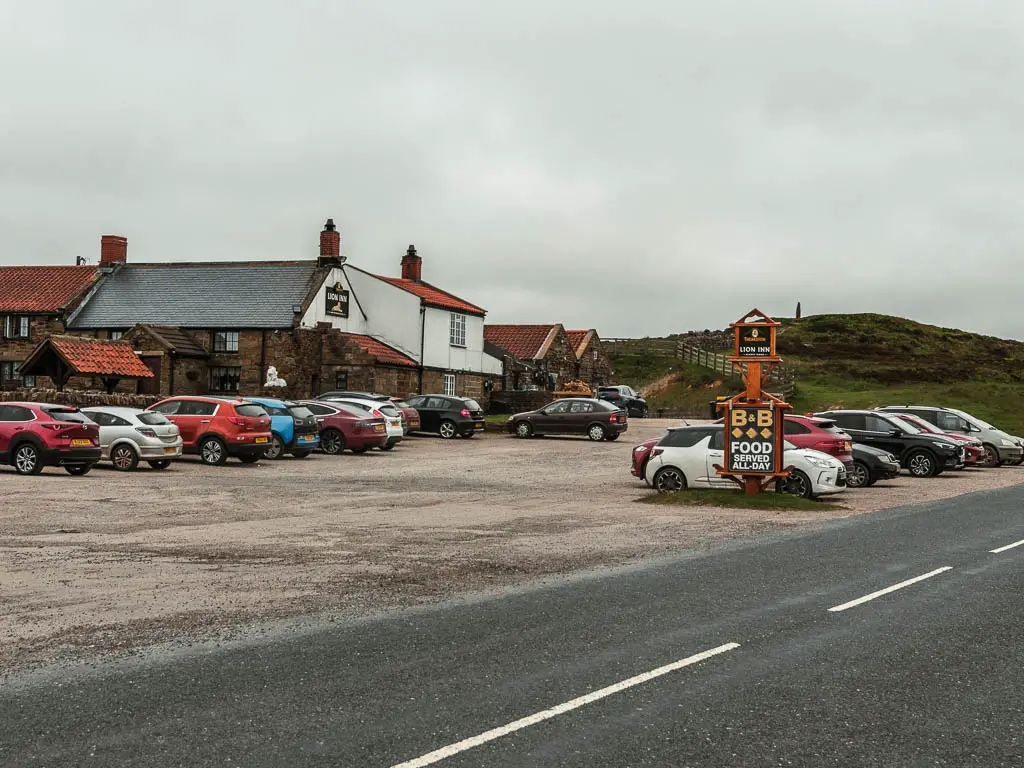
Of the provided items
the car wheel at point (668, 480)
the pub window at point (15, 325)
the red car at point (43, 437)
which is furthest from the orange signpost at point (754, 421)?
the pub window at point (15, 325)

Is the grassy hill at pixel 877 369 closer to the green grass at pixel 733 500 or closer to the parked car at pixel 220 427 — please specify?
the green grass at pixel 733 500

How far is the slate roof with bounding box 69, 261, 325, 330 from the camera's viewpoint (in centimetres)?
4678

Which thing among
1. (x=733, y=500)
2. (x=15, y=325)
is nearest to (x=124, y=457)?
(x=733, y=500)

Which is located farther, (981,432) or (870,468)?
(981,432)

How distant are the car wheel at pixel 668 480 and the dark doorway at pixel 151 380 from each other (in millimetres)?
27931

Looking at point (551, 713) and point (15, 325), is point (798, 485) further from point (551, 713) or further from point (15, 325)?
point (15, 325)

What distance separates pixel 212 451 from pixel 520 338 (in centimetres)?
3421

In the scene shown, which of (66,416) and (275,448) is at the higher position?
(66,416)

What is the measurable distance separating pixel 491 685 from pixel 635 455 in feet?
54.7

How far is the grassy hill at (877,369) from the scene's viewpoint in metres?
53.7

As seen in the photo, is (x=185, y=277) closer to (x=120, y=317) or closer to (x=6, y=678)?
(x=120, y=317)

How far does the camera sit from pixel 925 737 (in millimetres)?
5586

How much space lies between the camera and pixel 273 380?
45031 millimetres

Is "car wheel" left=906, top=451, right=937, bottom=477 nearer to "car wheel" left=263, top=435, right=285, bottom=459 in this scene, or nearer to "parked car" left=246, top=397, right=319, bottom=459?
"parked car" left=246, top=397, right=319, bottom=459
